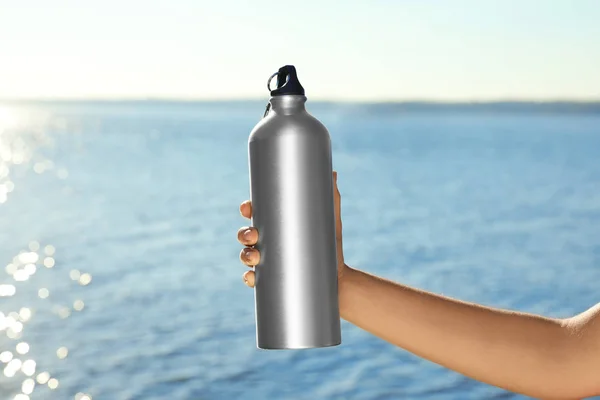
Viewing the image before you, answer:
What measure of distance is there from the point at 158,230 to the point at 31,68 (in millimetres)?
35887

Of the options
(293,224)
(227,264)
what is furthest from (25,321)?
(293,224)

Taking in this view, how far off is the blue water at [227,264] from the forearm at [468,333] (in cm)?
672

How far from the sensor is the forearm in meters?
1.51

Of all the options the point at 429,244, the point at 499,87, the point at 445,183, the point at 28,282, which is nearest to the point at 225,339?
the point at 28,282

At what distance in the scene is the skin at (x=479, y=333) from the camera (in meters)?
1.48

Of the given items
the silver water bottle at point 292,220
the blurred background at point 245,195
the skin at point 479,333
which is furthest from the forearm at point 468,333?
the blurred background at point 245,195

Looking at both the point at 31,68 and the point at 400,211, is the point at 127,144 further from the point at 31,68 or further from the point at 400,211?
the point at 400,211

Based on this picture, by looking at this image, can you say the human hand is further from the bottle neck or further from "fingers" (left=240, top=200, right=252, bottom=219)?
the bottle neck

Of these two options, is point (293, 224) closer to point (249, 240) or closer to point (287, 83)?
point (249, 240)

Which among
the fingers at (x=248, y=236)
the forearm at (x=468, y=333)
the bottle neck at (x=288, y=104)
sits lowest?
the forearm at (x=468, y=333)

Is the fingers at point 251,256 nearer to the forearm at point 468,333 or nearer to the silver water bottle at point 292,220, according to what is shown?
the silver water bottle at point 292,220

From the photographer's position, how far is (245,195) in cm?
2258

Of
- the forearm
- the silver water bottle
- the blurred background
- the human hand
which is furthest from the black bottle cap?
the blurred background

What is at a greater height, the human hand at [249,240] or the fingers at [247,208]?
the fingers at [247,208]
